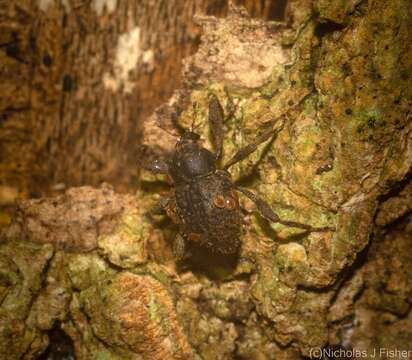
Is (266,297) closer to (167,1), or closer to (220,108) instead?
(220,108)

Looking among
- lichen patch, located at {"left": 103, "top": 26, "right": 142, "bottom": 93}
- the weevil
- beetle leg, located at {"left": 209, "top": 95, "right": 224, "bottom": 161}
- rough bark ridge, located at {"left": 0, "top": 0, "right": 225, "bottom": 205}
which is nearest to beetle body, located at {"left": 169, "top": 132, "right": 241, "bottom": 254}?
the weevil

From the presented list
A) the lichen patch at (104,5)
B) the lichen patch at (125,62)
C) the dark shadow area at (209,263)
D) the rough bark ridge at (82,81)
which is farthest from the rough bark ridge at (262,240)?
the lichen patch at (104,5)

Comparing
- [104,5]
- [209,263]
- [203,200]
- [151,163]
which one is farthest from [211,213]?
[104,5]

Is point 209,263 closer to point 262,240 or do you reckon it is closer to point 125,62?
point 262,240

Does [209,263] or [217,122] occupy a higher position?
[217,122]

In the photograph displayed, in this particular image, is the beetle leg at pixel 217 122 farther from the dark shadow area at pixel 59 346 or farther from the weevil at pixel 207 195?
the dark shadow area at pixel 59 346

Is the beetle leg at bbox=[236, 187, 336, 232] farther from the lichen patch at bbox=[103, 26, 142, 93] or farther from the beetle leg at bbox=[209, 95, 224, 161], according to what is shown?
the lichen patch at bbox=[103, 26, 142, 93]
